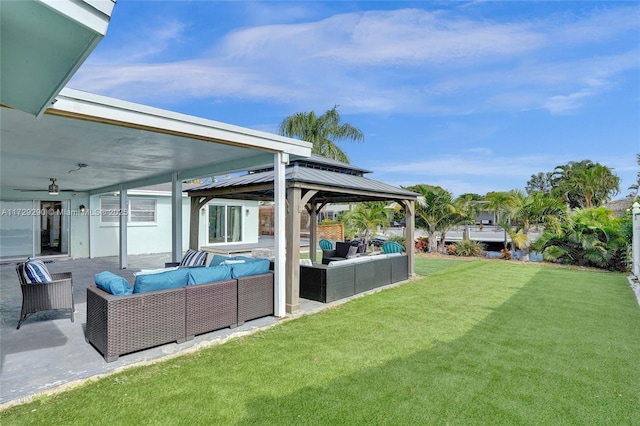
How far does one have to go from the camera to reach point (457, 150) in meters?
28.0

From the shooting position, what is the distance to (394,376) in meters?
3.81

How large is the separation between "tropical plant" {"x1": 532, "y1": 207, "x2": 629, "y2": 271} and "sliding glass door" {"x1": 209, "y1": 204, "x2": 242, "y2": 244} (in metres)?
13.8

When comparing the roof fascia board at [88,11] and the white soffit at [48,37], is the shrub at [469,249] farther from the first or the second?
the roof fascia board at [88,11]

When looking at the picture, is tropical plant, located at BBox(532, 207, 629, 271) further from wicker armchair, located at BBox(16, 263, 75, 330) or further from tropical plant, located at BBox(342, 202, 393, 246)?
wicker armchair, located at BBox(16, 263, 75, 330)

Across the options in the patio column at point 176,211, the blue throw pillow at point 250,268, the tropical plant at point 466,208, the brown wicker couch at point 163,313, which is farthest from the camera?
the tropical plant at point 466,208

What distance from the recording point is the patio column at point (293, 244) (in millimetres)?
6188

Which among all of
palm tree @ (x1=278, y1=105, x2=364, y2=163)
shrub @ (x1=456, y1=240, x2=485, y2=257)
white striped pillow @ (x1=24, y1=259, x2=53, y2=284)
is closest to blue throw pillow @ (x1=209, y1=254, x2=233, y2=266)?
white striped pillow @ (x1=24, y1=259, x2=53, y2=284)

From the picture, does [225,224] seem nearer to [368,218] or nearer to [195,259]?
[368,218]

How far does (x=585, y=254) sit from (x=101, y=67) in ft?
60.0

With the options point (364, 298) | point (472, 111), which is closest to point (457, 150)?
point (472, 111)

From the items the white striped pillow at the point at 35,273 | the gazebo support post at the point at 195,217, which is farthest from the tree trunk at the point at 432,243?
the white striped pillow at the point at 35,273

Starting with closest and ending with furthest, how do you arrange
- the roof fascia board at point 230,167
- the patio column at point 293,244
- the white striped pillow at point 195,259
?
the patio column at point 293,244 → the roof fascia board at point 230,167 → the white striped pillow at point 195,259

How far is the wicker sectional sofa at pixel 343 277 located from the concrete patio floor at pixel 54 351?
361mm

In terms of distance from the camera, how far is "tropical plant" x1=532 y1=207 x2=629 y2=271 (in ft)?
39.1
